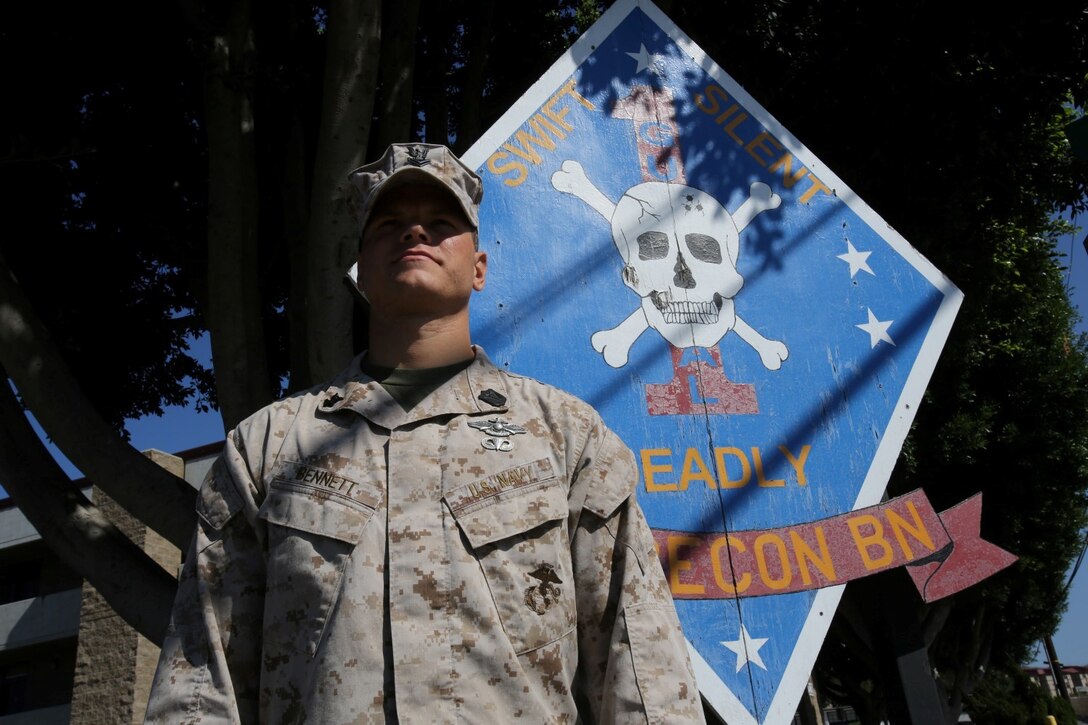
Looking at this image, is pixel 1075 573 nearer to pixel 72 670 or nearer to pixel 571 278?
pixel 571 278

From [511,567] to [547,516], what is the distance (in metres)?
0.11

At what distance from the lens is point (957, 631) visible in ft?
43.8

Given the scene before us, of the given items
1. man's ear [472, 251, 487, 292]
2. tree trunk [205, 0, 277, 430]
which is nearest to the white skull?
man's ear [472, 251, 487, 292]

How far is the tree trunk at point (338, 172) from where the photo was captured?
11.0ft

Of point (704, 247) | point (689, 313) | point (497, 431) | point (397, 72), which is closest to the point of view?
point (497, 431)

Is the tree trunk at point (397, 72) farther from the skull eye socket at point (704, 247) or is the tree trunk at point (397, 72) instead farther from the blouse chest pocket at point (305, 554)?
the blouse chest pocket at point (305, 554)

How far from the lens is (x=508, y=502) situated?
5.23 ft

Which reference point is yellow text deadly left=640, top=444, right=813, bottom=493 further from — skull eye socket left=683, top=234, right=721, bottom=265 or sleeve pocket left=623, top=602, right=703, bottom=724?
sleeve pocket left=623, top=602, right=703, bottom=724

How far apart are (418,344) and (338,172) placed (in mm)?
1851

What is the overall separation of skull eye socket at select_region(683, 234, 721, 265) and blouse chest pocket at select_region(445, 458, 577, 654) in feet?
5.05

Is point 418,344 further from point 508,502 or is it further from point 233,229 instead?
point 233,229

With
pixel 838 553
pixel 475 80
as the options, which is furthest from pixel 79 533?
pixel 838 553

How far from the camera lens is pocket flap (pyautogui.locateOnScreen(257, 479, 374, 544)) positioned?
1.55m

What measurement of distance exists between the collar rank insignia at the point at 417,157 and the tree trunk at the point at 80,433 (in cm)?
229
